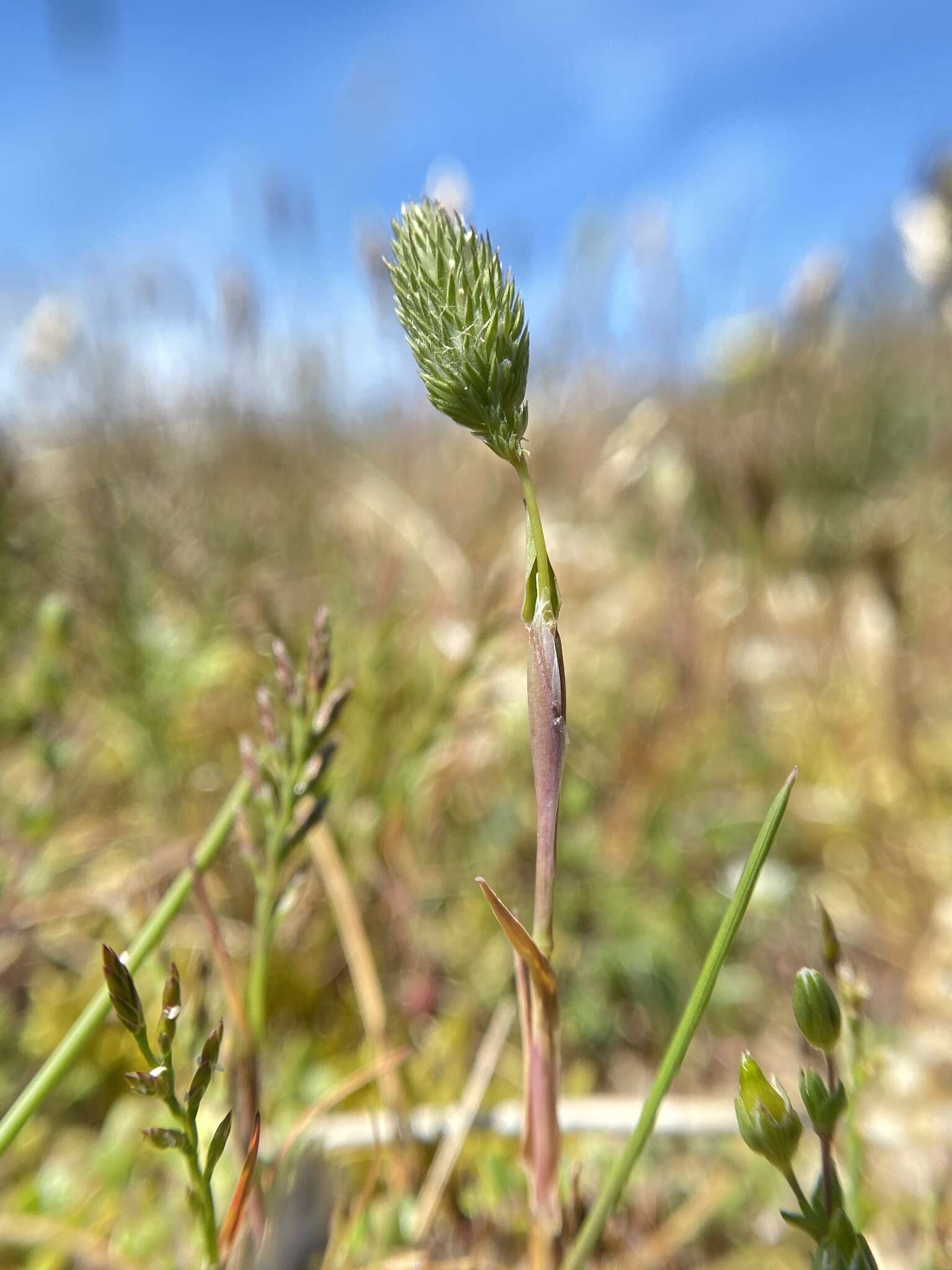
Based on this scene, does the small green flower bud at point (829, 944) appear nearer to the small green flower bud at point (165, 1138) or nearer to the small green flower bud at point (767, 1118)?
the small green flower bud at point (767, 1118)

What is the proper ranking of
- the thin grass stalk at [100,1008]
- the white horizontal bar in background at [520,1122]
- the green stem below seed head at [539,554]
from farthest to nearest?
the white horizontal bar in background at [520,1122] < the thin grass stalk at [100,1008] < the green stem below seed head at [539,554]

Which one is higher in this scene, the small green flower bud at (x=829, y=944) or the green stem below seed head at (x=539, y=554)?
the green stem below seed head at (x=539, y=554)

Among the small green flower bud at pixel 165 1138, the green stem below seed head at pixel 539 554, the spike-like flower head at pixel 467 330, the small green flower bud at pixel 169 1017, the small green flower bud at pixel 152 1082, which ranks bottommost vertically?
the small green flower bud at pixel 165 1138

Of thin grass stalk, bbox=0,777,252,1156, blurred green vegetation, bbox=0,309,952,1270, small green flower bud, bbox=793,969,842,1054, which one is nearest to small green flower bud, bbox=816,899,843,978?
small green flower bud, bbox=793,969,842,1054

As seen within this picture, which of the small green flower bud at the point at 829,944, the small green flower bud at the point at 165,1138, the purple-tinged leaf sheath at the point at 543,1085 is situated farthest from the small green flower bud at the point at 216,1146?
the small green flower bud at the point at 829,944

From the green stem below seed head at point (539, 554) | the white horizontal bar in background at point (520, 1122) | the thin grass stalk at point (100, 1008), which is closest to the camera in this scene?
the green stem below seed head at point (539, 554)
